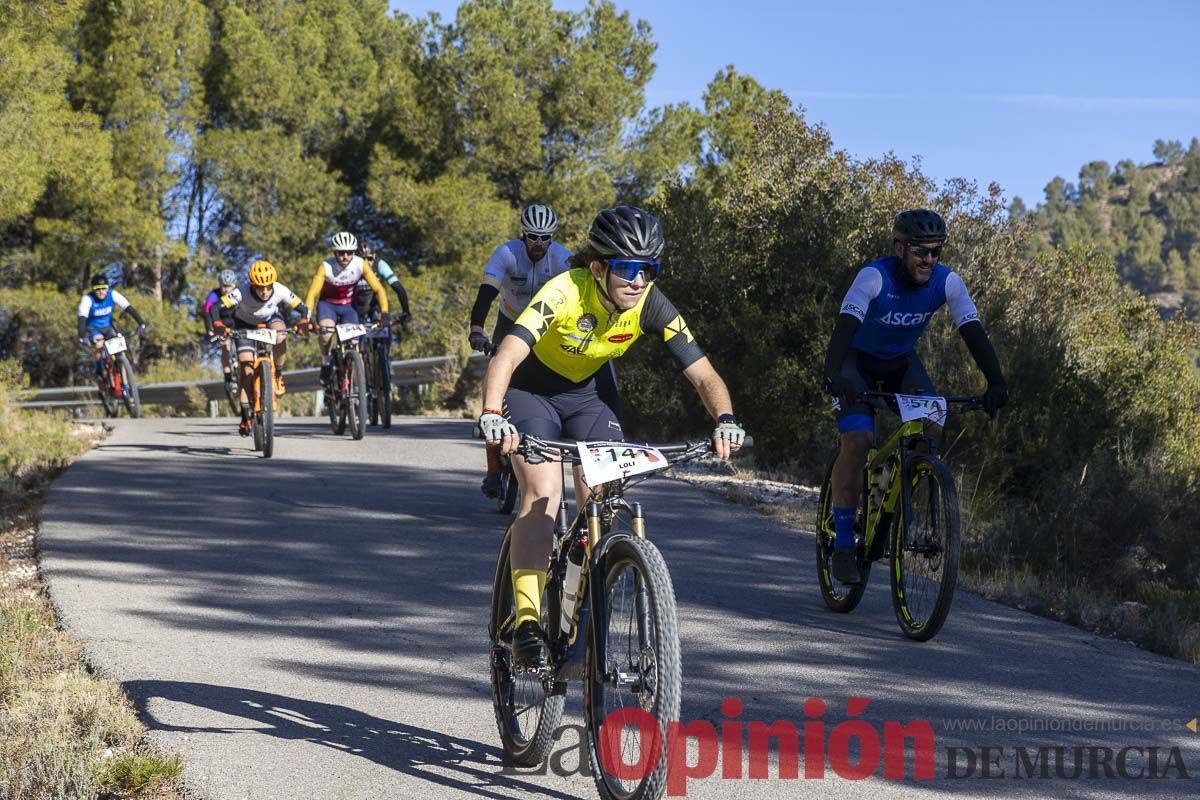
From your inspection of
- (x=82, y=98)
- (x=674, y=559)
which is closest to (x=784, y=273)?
(x=674, y=559)

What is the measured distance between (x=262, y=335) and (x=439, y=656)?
7.83 m

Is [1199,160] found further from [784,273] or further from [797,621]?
[797,621]

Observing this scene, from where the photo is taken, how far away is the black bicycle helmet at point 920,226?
7.21m

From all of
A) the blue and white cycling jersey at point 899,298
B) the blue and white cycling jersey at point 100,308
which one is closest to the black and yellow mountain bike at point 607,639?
the blue and white cycling jersey at point 899,298

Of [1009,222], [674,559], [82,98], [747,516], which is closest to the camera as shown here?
[674,559]

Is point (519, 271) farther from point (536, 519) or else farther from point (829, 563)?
point (536, 519)

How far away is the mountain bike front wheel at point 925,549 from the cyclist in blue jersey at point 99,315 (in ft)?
50.7

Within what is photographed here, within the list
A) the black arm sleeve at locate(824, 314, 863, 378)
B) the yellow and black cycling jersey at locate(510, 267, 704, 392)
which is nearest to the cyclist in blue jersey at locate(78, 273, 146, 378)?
the black arm sleeve at locate(824, 314, 863, 378)

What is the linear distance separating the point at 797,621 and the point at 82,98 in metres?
31.0

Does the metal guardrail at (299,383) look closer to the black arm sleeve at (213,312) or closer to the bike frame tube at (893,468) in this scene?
the black arm sleeve at (213,312)

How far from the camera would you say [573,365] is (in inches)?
220

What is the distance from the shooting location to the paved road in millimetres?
5051

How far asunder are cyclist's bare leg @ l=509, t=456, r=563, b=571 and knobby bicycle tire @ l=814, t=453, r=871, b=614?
3.01m

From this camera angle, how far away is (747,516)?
10719 mm
